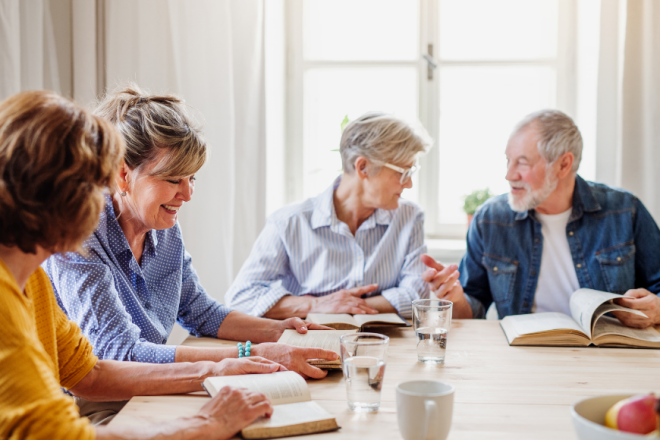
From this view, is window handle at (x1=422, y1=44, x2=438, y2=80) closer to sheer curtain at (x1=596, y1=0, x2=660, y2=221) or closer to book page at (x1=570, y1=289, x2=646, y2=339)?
sheer curtain at (x1=596, y1=0, x2=660, y2=221)

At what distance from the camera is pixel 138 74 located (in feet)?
8.87

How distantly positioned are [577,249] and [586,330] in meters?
0.66

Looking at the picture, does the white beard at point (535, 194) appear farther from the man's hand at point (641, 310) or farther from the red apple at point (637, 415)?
the red apple at point (637, 415)

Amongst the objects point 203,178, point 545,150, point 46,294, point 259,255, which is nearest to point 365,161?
point 259,255

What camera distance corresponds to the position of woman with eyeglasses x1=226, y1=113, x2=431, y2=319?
194cm

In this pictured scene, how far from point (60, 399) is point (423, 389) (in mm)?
500

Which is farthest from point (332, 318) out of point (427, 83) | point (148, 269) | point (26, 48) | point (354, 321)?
point (427, 83)

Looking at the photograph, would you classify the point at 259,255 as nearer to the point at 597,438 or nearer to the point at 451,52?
the point at 597,438

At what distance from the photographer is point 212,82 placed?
2729 mm

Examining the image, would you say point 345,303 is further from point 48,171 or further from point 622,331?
point 48,171

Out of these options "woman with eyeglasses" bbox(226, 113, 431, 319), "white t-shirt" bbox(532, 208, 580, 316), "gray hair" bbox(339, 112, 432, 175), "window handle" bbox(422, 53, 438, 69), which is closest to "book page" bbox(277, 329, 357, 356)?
"woman with eyeglasses" bbox(226, 113, 431, 319)

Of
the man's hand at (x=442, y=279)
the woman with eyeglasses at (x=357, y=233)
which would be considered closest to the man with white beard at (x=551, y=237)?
the man's hand at (x=442, y=279)

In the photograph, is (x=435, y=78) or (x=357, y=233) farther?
(x=435, y=78)

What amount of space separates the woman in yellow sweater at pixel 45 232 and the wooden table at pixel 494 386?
13cm
